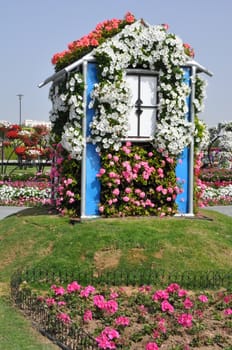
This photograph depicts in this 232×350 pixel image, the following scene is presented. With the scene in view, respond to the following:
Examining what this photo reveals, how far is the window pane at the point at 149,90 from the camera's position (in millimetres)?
10430

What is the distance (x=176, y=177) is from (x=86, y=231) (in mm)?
2121

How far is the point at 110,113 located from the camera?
1009 cm

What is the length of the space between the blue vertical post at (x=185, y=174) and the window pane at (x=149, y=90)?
0.57 meters

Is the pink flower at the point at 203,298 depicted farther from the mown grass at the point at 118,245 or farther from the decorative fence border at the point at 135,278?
the mown grass at the point at 118,245

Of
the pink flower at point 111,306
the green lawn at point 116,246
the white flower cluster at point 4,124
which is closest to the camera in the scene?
the pink flower at point 111,306

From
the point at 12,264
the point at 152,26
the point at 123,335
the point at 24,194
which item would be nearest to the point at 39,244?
the point at 12,264

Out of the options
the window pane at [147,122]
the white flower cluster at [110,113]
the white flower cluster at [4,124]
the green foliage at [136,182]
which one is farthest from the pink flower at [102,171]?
the white flower cluster at [4,124]

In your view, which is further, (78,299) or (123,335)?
(78,299)

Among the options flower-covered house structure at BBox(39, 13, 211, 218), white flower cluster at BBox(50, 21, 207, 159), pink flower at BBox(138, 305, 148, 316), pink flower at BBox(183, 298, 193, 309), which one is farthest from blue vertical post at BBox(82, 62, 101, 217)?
pink flower at BBox(183, 298, 193, 309)

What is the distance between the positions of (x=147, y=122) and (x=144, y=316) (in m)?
4.35

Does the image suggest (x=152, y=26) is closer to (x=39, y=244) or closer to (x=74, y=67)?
(x=74, y=67)

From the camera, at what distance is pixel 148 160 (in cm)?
1043

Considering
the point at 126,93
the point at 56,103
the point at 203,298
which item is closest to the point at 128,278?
the point at 203,298

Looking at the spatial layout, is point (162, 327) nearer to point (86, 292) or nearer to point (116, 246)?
point (86, 292)
